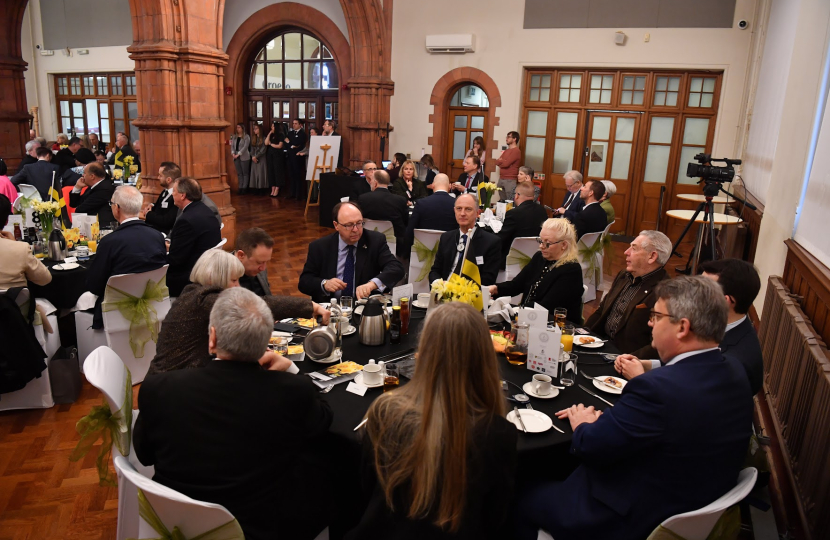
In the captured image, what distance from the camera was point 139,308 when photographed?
13.4 feet

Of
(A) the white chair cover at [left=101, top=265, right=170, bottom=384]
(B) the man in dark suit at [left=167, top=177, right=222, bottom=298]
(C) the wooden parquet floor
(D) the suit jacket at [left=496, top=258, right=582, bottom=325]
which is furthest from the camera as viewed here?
(B) the man in dark suit at [left=167, top=177, right=222, bottom=298]

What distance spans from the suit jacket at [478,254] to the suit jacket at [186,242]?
6.09 feet

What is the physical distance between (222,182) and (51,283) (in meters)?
3.67

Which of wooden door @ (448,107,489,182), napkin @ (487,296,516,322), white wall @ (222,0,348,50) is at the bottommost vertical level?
napkin @ (487,296,516,322)

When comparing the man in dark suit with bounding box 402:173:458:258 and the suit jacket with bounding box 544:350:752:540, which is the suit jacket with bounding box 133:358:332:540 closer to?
the suit jacket with bounding box 544:350:752:540

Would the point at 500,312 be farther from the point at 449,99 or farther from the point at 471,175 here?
the point at 449,99

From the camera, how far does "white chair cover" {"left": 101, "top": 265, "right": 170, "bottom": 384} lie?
156 inches

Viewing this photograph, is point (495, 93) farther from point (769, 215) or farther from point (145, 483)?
point (145, 483)

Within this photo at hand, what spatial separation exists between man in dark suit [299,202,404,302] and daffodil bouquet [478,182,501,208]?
10.4 feet

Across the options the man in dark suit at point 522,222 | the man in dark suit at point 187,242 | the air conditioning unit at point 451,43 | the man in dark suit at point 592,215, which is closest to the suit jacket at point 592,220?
the man in dark suit at point 592,215

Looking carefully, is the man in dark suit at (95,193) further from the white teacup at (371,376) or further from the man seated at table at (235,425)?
the man seated at table at (235,425)

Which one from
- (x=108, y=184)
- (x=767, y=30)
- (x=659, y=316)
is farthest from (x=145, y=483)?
(x=767, y=30)

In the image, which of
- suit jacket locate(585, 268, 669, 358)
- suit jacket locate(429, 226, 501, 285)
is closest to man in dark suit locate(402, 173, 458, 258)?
suit jacket locate(429, 226, 501, 285)

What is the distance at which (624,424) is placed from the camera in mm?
1954
